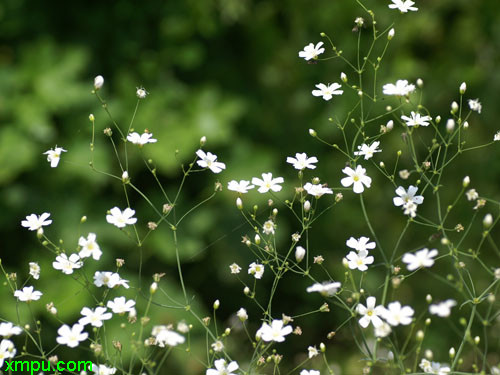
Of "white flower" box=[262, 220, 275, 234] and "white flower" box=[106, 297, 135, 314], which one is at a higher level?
"white flower" box=[262, 220, 275, 234]

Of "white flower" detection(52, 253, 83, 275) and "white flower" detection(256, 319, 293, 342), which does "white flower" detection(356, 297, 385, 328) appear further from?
"white flower" detection(52, 253, 83, 275)

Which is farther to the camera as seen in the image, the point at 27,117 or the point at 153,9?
the point at 153,9

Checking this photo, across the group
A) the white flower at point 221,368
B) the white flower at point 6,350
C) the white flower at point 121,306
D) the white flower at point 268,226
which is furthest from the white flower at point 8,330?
the white flower at point 268,226

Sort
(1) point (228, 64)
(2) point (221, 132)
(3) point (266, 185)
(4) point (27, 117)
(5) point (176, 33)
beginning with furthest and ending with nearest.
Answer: (1) point (228, 64) < (5) point (176, 33) < (2) point (221, 132) < (4) point (27, 117) < (3) point (266, 185)

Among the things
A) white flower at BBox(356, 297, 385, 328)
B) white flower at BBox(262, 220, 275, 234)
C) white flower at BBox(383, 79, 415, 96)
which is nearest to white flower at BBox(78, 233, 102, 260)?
white flower at BBox(262, 220, 275, 234)

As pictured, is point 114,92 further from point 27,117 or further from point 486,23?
point 486,23

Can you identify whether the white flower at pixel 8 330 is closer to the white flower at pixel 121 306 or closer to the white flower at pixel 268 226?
the white flower at pixel 121 306

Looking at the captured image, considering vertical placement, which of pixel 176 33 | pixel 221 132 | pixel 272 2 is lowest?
pixel 221 132

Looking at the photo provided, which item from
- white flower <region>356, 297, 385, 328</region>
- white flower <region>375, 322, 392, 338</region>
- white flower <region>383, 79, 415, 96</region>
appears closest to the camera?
white flower <region>375, 322, 392, 338</region>

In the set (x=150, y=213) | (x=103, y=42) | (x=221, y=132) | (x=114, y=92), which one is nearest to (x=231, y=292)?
(x=150, y=213)
